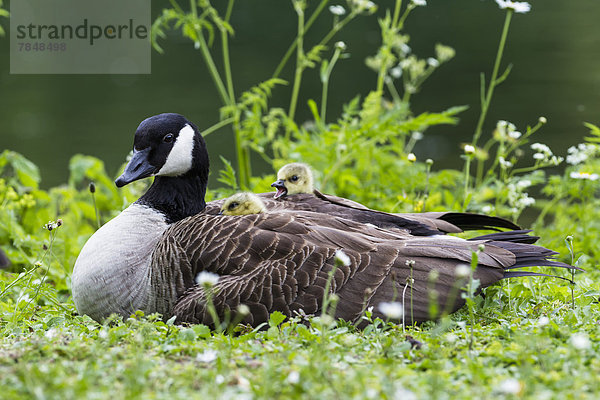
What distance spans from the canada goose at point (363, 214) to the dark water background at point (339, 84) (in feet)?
19.5

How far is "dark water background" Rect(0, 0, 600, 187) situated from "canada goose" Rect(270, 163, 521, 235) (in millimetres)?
5951

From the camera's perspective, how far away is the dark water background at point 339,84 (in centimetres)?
1279

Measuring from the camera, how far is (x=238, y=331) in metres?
4.21

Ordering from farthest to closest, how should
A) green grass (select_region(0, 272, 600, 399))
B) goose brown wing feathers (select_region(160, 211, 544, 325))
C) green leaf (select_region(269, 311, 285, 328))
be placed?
goose brown wing feathers (select_region(160, 211, 544, 325)) < green leaf (select_region(269, 311, 285, 328)) < green grass (select_region(0, 272, 600, 399))

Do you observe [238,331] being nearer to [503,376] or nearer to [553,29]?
[503,376]

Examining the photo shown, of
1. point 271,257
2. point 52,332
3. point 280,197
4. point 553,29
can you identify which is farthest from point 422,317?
point 553,29

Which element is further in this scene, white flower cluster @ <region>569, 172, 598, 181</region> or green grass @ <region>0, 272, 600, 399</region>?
white flower cluster @ <region>569, 172, 598, 181</region>

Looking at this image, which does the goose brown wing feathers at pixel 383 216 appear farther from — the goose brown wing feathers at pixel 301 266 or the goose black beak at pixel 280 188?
the goose brown wing feathers at pixel 301 266

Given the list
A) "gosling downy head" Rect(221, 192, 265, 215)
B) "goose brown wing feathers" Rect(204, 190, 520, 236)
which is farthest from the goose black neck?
"gosling downy head" Rect(221, 192, 265, 215)

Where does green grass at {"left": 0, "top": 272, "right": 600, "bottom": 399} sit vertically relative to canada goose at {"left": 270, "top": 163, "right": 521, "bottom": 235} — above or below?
below

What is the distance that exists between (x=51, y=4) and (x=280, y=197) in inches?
484

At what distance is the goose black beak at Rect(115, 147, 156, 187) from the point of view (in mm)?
4930

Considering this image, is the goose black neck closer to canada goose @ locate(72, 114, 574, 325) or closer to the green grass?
canada goose @ locate(72, 114, 574, 325)
